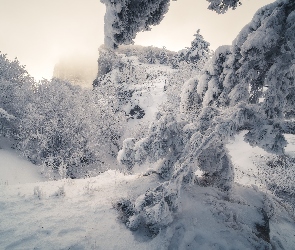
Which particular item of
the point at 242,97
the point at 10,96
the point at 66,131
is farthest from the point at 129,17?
the point at 10,96

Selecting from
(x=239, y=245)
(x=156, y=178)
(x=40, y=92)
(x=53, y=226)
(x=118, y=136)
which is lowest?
(x=239, y=245)

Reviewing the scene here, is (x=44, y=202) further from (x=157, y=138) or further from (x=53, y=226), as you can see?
(x=157, y=138)

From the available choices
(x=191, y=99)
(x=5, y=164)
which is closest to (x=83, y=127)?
(x=5, y=164)

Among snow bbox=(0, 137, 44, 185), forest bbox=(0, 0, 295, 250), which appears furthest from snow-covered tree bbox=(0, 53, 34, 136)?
forest bbox=(0, 0, 295, 250)

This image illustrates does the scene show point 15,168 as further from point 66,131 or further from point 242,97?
point 242,97

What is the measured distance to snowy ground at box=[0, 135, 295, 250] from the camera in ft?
14.1

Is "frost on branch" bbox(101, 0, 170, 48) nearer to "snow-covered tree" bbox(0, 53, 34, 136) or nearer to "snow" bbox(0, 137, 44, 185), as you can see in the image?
"snow" bbox(0, 137, 44, 185)

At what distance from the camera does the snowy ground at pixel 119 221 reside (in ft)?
14.1

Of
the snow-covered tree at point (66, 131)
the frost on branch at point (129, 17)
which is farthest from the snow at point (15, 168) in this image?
the frost on branch at point (129, 17)

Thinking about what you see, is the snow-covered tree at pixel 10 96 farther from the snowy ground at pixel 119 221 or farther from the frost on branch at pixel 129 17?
the frost on branch at pixel 129 17

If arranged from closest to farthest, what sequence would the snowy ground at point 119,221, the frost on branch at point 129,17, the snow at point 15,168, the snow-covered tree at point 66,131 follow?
the frost on branch at point 129,17, the snowy ground at point 119,221, the snow at point 15,168, the snow-covered tree at point 66,131

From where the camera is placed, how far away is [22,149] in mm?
17219

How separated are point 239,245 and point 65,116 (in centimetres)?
1661

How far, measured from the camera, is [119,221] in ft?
16.0
